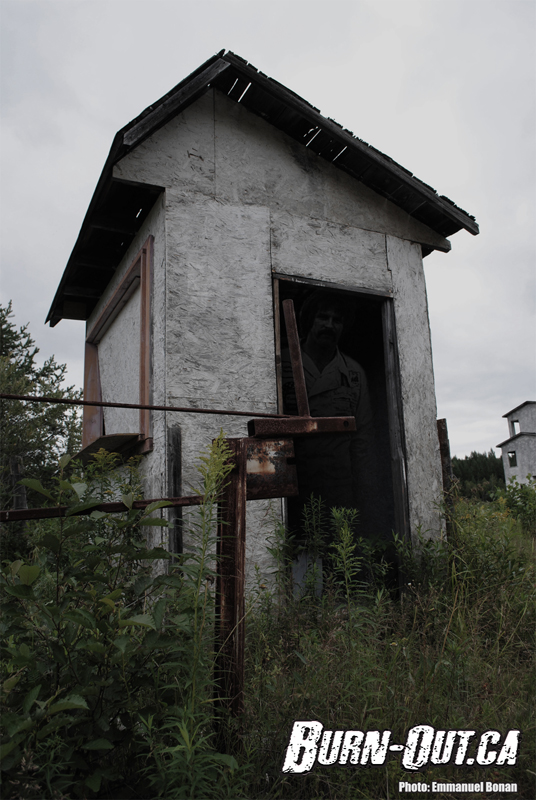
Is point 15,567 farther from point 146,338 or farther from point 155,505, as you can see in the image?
point 146,338

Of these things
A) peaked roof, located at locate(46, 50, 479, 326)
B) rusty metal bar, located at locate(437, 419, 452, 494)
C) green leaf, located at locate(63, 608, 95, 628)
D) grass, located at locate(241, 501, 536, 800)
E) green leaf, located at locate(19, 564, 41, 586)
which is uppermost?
peaked roof, located at locate(46, 50, 479, 326)

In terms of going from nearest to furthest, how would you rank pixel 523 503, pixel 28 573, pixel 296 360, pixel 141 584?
pixel 28 573 < pixel 141 584 < pixel 296 360 < pixel 523 503

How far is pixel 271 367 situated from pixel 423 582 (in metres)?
2.36

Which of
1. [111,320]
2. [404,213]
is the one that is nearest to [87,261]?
[111,320]

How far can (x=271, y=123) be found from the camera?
5219mm

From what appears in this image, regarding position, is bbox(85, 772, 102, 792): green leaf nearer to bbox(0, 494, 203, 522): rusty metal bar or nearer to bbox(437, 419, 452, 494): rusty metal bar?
bbox(0, 494, 203, 522): rusty metal bar

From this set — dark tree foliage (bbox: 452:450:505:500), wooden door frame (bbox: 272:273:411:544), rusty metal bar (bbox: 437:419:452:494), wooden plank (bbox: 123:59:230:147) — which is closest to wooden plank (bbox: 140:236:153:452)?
wooden plank (bbox: 123:59:230:147)

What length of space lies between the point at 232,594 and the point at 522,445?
578 inches

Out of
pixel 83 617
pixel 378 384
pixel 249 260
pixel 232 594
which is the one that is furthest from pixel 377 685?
pixel 378 384

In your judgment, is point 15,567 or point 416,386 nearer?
point 15,567

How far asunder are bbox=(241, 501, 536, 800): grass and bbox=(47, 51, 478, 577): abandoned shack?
44.6 inches

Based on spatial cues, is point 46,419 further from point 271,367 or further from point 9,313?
point 271,367

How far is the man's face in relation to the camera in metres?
6.78

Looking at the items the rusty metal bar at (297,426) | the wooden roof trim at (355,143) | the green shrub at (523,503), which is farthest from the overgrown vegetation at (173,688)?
the green shrub at (523,503)
